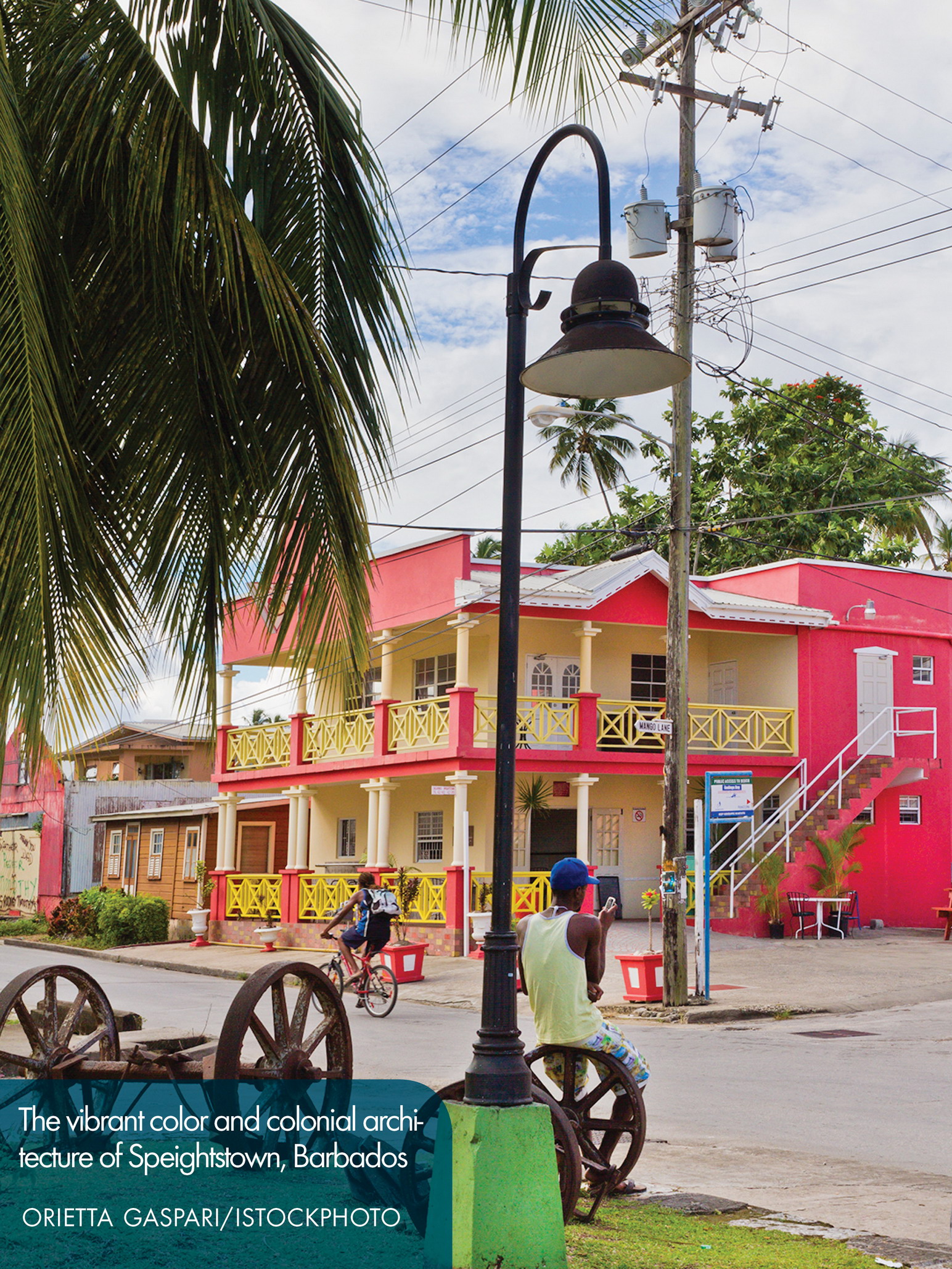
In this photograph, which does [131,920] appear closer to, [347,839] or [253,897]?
[253,897]

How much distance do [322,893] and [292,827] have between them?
13.3ft

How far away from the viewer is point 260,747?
1240 inches

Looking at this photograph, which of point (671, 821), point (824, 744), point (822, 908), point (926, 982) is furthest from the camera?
point (824, 744)

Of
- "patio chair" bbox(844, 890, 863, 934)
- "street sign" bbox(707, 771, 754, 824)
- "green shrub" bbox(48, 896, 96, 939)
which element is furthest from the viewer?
"green shrub" bbox(48, 896, 96, 939)

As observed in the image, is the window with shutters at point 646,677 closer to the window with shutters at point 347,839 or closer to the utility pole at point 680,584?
the window with shutters at point 347,839

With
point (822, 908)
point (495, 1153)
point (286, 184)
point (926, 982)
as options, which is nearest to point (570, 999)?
point (495, 1153)

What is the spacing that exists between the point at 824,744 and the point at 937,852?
135 inches

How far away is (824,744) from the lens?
2852 cm

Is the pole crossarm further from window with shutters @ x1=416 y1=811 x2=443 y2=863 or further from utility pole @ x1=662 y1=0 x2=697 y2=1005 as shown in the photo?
window with shutters @ x1=416 y1=811 x2=443 y2=863

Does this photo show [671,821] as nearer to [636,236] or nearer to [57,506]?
[636,236]

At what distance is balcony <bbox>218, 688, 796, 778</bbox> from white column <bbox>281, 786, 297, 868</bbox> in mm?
639

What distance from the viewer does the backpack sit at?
1716 cm

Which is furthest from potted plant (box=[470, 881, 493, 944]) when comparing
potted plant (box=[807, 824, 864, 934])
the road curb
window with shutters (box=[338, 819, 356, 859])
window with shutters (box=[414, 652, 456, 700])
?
window with shutters (box=[338, 819, 356, 859])

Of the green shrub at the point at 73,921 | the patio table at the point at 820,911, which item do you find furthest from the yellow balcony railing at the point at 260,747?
the patio table at the point at 820,911
